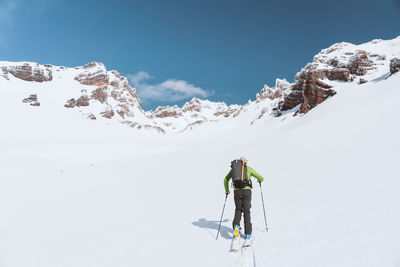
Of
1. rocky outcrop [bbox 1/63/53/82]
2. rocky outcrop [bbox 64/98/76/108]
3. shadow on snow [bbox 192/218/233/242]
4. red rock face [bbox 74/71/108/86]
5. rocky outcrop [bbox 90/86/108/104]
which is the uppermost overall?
red rock face [bbox 74/71/108/86]

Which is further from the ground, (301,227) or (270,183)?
(270,183)

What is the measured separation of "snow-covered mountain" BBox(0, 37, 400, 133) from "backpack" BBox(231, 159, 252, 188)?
1430 inches

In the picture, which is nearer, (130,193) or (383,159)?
(383,159)

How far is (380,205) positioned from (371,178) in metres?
2.76

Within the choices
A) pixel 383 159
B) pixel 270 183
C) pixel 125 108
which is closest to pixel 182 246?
pixel 270 183

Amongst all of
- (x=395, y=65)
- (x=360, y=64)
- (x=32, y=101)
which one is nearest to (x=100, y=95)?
(x=32, y=101)

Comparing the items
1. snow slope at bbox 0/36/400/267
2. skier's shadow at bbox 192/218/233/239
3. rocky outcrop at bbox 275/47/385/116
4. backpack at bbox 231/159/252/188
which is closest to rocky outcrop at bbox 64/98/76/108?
snow slope at bbox 0/36/400/267

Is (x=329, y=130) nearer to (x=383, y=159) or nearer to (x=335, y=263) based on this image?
(x=383, y=159)

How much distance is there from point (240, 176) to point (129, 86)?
474 ft

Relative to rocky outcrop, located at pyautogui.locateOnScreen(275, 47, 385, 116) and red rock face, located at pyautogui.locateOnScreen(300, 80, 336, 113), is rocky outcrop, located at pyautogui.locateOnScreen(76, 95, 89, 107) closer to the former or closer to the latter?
rocky outcrop, located at pyautogui.locateOnScreen(275, 47, 385, 116)

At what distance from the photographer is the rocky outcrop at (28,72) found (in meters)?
77.8

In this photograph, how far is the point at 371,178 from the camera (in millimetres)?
7777

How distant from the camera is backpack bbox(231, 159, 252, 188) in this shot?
19.5ft

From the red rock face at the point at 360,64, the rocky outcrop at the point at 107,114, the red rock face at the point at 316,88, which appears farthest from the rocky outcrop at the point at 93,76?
the red rock face at the point at 360,64
